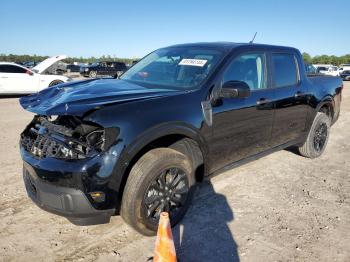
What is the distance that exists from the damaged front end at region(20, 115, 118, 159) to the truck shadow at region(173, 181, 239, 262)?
1.21 meters

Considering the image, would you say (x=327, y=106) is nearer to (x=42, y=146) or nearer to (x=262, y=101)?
(x=262, y=101)

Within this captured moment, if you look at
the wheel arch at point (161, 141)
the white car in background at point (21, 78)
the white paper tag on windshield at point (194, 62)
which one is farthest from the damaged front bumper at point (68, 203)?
the white car in background at point (21, 78)

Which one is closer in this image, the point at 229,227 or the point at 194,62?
the point at 229,227

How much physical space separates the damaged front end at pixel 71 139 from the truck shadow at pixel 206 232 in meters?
1.21

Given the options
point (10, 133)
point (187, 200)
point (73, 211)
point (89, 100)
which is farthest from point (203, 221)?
point (10, 133)

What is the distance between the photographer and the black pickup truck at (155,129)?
2842mm

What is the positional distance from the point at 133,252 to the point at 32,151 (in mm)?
→ 1303

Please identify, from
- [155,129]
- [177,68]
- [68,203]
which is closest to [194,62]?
[177,68]

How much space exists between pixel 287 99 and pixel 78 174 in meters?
3.16

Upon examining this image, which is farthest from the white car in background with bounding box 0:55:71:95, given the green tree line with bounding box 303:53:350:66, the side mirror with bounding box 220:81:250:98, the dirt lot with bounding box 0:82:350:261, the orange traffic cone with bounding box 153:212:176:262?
the green tree line with bounding box 303:53:350:66

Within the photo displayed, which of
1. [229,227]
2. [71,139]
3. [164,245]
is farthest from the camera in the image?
[229,227]

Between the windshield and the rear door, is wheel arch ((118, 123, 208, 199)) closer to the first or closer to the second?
the windshield

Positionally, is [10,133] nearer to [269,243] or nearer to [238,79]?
[238,79]

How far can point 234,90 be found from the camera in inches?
142
